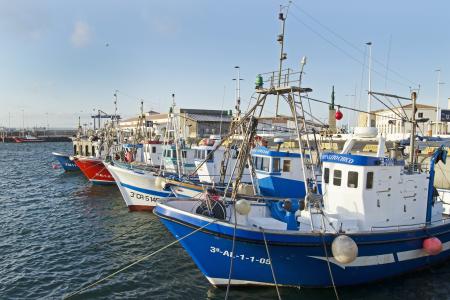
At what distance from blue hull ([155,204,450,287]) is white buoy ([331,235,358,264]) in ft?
1.78

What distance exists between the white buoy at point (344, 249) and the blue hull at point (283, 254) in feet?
1.78

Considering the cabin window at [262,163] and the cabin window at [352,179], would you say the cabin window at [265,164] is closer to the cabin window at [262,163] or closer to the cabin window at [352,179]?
the cabin window at [262,163]

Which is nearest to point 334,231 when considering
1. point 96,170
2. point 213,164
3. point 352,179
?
point 352,179

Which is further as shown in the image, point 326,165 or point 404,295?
point 326,165

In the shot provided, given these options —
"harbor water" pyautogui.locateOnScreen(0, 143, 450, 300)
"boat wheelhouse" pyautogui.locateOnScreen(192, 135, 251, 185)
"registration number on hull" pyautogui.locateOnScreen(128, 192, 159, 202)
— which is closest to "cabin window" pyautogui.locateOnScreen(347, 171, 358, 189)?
"harbor water" pyautogui.locateOnScreen(0, 143, 450, 300)

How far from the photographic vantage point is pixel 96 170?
109ft

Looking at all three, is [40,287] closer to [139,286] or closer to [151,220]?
[139,286]

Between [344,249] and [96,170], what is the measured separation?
Answer: 27.9 meters

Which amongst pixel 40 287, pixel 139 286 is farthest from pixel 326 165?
pixel 40 287

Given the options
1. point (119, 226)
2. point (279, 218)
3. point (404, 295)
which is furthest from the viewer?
point (119, 226)

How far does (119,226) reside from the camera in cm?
1914

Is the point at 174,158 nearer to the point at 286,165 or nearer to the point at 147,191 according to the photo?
the point at 147,191

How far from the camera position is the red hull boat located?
3234 centimetres

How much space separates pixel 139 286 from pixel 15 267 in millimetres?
5103
